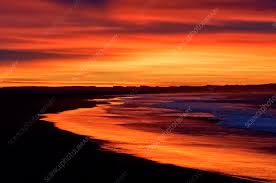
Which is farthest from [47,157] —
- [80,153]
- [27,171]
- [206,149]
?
[206,149]

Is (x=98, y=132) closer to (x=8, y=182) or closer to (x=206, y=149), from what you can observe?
(x=206, y=149)

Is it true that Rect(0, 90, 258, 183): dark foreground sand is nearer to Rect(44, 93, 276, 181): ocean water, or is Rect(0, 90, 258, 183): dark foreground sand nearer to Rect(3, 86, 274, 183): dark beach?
Rect(3, 86, 274, 183): dark beach

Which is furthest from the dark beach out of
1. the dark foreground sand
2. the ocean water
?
the ocean water

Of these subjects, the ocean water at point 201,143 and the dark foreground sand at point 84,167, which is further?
the ocean water at point 201,143

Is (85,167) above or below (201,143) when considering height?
below

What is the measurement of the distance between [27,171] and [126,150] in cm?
462

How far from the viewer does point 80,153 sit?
54.7 ft

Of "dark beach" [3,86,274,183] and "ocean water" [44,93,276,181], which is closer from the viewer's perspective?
"dark beach" [3,86,274,183]

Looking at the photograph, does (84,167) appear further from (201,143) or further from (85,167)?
(201,143)

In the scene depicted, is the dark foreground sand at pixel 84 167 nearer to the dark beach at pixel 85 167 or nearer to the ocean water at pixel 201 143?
the dark beach at pixel 85 167

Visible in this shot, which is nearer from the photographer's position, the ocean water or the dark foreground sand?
the dark foreground sand

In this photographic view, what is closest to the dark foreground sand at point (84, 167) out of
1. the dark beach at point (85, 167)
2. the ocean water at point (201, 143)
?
the dark beach at point (85, 167)

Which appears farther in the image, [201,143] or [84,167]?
[201,143]

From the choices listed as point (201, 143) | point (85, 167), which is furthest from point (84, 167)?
point (201, 143)
